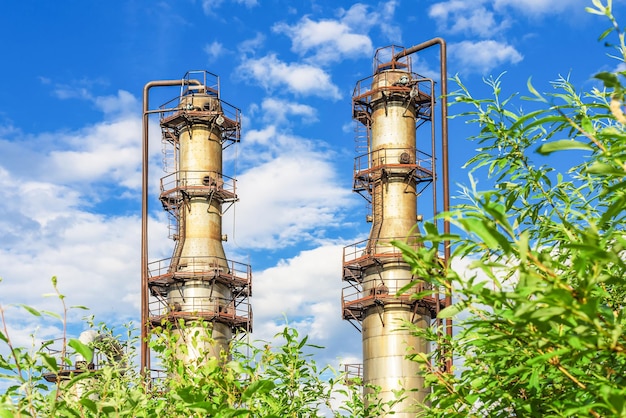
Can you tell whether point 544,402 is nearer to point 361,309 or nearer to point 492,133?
point 492,133

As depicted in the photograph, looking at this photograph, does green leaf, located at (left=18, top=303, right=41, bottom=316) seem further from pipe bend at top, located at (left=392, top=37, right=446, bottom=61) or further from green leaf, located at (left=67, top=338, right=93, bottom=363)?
pipe bend at top, located at (left=392, top=37, right=446, bottom=61)

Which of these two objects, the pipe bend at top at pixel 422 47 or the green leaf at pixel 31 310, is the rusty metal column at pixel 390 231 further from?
the green leaf at pixel 31 310

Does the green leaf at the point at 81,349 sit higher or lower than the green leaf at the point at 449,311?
lower

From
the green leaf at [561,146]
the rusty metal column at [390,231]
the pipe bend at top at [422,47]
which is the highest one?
the pipe bend at top at [422,47]

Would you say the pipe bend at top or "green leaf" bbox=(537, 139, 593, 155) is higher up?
the pipe bend at top

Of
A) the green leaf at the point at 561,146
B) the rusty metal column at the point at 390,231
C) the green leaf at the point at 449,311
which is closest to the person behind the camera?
the green leaf at the point at 561,146

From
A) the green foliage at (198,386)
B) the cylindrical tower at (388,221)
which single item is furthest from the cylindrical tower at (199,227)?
the green foliage at (198,386)

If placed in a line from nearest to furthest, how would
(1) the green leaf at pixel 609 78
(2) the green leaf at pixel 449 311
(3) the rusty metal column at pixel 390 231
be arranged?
1. (1) the green leaf at pixel 609 78
2. (2) the green leaf at pixel 449 311
3. (3) the rusty metal column at pixel 390 231

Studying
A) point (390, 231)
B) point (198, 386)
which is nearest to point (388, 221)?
point (390, 231)

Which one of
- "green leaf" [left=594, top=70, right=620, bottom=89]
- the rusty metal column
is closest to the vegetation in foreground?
"green leaf" [left=594, top=70, right=620, bottom=89]

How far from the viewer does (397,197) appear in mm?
41312

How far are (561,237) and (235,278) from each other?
35747 millimetres

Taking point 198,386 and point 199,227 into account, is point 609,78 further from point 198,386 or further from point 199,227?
point 199,227

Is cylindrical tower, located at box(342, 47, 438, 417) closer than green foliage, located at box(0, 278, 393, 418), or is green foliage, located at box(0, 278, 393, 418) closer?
green foliage, located at box(0, 278, 393, 418)
